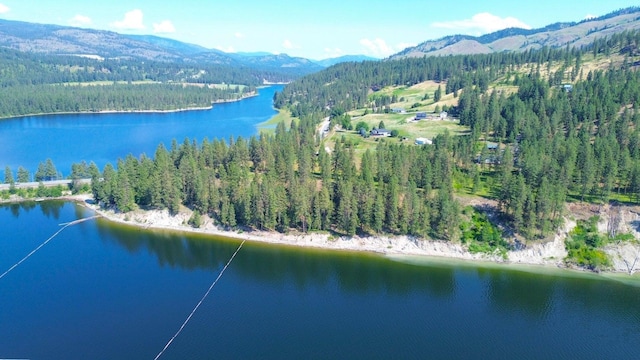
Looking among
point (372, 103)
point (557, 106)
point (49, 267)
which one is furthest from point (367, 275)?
point (372, 103)

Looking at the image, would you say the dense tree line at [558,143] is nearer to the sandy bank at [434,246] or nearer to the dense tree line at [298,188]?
the sandy bank at [434,246]

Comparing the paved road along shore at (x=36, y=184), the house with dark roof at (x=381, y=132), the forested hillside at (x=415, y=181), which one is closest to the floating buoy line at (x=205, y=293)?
the forested hillside at (x=415, y=181)

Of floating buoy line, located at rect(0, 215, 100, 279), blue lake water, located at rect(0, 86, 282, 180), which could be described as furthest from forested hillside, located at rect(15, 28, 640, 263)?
blue lake water, located at rect(0, 86, 282, 180)

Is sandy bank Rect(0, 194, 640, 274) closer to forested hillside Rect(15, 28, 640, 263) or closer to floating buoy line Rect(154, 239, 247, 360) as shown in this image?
forested hillside Rect(15, 28, 640, 263)

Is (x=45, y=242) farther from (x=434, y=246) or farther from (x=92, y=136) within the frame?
(x=92, y=136)

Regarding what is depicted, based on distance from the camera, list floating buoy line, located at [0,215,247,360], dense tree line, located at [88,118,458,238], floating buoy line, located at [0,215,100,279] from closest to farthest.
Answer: floating buoy line, located at [0,215,247,360] < floating buoy line, located at [0,215,100,279] < dense tree line, located at [88,118,458,238]

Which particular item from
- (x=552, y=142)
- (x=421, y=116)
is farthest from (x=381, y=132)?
(x=552, y=142)

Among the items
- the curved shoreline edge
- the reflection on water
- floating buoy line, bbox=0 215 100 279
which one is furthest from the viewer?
the curved shoreline edge
